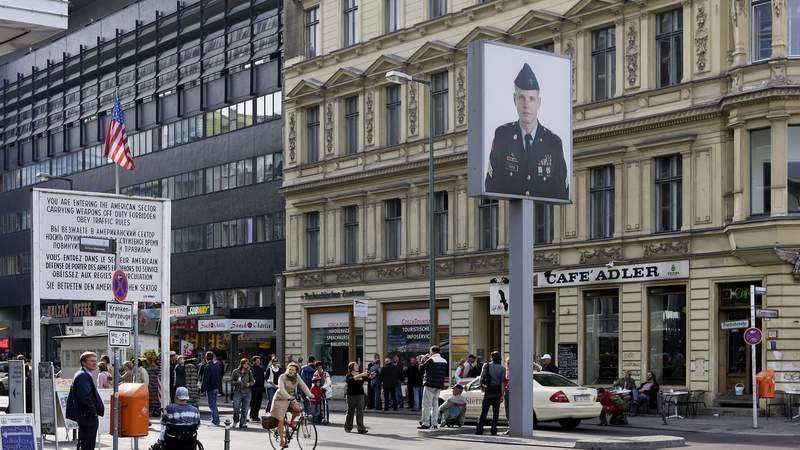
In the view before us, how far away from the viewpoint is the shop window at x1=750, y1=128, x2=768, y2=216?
36.5 metres

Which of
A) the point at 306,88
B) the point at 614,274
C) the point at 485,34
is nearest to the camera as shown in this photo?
the point at 614,274

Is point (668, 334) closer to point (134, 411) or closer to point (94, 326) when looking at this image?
point (94, 326)

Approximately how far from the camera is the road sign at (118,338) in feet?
69.2

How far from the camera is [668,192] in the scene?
132 feet

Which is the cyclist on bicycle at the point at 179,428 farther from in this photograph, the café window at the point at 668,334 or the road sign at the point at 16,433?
the café window at the point at 668,334

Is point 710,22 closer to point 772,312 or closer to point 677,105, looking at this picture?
point 677,105

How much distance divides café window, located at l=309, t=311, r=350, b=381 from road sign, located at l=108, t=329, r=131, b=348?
32.4 metres

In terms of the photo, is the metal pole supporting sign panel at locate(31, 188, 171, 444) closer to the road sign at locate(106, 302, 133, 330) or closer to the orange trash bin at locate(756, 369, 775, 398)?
the road sign at locate(106, 302, 133, 330)

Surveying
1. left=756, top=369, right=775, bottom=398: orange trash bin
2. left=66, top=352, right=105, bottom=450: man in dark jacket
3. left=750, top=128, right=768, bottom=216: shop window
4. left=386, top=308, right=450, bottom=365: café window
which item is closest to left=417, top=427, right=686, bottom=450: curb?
left=756, top=369, right=775, bottom=398: orange trash bin

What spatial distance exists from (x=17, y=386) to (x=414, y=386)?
15.9 meters

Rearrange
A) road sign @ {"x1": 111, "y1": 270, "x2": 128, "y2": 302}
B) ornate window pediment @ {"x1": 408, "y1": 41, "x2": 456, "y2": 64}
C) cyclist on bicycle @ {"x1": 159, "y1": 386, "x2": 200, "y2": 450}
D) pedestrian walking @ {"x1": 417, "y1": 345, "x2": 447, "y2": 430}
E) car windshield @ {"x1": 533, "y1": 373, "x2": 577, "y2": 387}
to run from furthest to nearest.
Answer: ornate window pediment @ {"x1": 408, "y1": 41, "x2": 456, "y2": 64} < car windshield @ {"x1": 533, "y1": 373, "x2": 577, "y2": 387} < pedestrian walking @ {"x1": 417, "y1": 345, "x2": 447, "y2": 430} < road sign @ {"x1": 111, "y1": 270, "x2": 128, "y2": 302} < cyclist on bicycle @ {"x1": 159, "y1": 386, "x2": 200, "y2": 450}

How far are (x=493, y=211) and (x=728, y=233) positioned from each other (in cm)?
1079

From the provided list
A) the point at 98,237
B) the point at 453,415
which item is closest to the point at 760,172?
the point at 453,415

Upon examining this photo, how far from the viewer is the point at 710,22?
126ft
